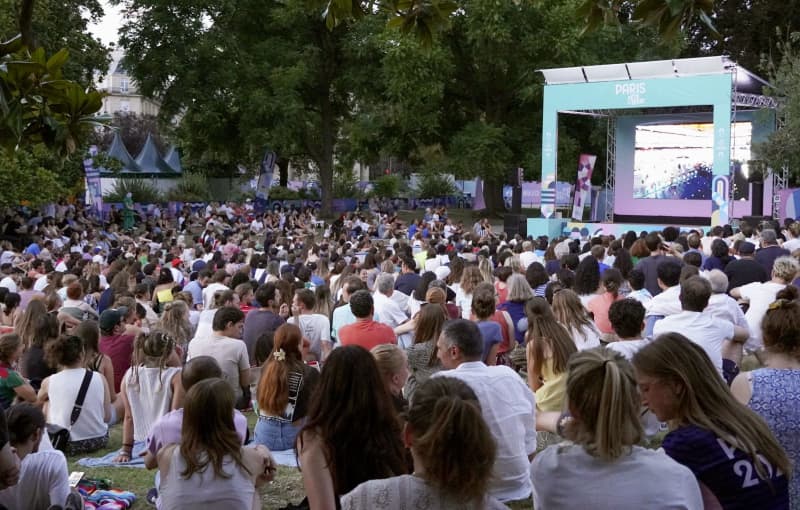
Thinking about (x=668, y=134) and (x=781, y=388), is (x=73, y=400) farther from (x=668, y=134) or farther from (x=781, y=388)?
(x=668, y=134)

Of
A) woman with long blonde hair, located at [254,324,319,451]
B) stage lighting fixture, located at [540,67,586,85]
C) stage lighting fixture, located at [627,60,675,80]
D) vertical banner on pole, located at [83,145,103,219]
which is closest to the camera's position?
woman with long blonde hair, located at [254,324,319,451]

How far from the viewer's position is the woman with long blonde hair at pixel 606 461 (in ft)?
8.30

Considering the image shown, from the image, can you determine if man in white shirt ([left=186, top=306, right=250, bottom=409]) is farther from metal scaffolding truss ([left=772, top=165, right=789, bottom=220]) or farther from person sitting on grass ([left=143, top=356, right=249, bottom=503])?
metal scaffolding truss ([left=772, top=165, right=789, bottom=220])

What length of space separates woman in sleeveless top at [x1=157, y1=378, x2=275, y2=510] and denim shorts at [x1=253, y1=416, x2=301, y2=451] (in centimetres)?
184

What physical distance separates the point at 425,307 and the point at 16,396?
9.59ft

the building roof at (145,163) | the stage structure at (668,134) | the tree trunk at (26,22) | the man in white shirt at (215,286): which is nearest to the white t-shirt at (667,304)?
the man in white shirt at (215,286)

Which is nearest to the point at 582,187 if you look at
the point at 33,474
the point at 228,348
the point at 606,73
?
the point at 606,73

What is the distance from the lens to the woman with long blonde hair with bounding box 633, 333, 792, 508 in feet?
8.77

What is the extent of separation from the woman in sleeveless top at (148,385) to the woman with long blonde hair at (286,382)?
3.73 ft

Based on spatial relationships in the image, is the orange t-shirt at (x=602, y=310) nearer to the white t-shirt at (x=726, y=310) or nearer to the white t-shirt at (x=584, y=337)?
the white t-shirt at (x=726, y=310)

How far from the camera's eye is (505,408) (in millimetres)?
4480

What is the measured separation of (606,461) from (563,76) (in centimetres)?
2255

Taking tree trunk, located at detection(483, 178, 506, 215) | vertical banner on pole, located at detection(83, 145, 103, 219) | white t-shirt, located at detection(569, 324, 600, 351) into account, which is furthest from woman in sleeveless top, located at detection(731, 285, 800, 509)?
tree trunk, located at detection(483, 178, 506, 215)

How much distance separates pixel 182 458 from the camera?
12.0ft
